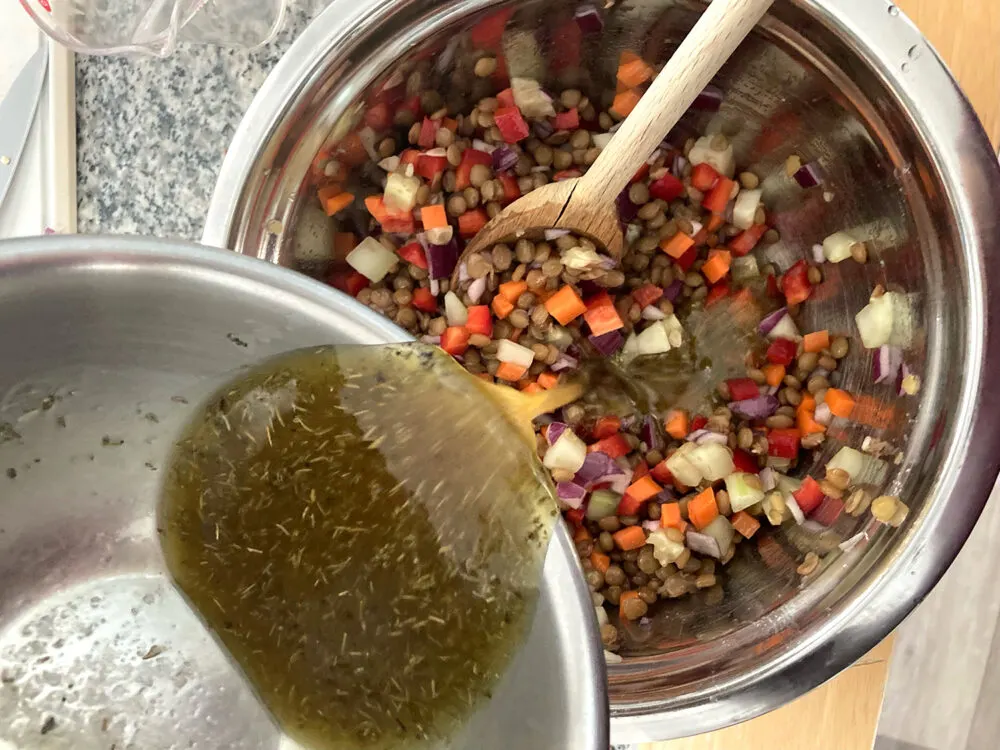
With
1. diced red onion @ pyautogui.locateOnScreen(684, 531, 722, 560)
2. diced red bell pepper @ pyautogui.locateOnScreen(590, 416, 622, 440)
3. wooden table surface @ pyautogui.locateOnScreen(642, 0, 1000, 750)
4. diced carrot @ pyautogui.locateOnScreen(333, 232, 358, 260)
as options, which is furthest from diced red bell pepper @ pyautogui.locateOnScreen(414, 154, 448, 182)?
wooden table surface @ pyautogui.locateOnScreen(642, 0, 1000, 750)

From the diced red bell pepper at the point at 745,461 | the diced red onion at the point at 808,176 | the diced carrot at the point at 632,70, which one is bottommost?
the diced red bell pepper at the point at 745,461

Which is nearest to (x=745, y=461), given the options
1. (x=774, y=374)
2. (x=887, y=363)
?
(x=774, y=374)

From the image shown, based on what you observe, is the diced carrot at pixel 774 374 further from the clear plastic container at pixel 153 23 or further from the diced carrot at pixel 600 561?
the clear plastic container at pixel 153 23

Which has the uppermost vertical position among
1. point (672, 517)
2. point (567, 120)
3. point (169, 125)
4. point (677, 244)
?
point (169, 125)

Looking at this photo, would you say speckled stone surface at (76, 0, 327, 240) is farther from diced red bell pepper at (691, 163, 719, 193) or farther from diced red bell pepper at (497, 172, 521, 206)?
diced red bell pepper at (691, 163, 719, 193)

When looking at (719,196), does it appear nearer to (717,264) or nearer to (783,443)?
(717,264)

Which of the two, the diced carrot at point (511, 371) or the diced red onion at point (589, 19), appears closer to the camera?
the diced red onion at point (589, 19)

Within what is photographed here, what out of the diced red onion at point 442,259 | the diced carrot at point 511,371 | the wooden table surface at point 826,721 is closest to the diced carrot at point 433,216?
the diced red onion at point 442,259
